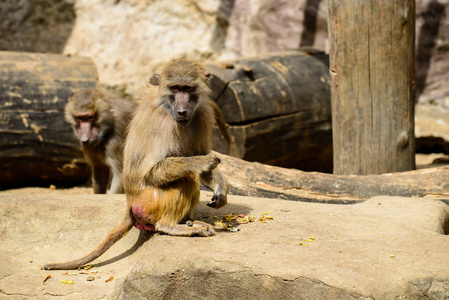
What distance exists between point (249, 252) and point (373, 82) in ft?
9.52

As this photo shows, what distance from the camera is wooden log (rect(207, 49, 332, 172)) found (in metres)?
6.66

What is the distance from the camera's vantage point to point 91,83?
680cm

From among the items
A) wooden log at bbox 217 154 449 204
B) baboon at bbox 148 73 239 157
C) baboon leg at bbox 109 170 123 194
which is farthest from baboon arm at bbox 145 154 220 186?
baboon leg at bbox 109 170 123 194

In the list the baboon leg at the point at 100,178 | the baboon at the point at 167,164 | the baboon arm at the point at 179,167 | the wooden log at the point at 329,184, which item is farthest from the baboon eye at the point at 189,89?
the baboon leg at the point at 100,178

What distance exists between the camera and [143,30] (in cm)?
974

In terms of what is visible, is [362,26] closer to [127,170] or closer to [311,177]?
[311,177]

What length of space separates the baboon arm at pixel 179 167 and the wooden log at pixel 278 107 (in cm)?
293

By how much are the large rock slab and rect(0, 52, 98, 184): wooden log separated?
2.33 meters

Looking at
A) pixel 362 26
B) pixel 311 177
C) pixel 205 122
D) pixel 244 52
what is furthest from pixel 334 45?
pixel 244 52

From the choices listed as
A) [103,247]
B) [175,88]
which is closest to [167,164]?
[175,88]

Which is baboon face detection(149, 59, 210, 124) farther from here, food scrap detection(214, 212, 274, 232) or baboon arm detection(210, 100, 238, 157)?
baboon arm detection(210, 100, 238, 157)

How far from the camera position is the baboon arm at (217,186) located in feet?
12.4

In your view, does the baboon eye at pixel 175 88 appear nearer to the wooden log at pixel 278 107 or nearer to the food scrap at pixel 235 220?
the food scrap at pixel 235 220

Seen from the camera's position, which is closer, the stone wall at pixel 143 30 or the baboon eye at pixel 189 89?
the baboon eye at pixel 189 89
